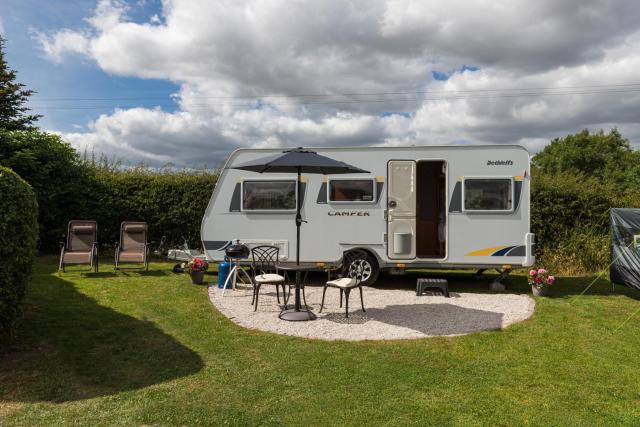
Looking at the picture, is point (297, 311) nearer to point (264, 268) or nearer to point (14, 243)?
point (264, 268)

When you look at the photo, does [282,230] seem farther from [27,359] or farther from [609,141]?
[609,141]

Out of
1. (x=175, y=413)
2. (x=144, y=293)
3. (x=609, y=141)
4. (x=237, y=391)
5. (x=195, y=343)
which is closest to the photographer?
(x=175, y=413)

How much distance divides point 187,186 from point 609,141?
37.8m

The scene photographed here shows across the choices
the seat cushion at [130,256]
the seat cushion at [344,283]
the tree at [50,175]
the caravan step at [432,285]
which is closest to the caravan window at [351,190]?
the caravan step at [432,285]

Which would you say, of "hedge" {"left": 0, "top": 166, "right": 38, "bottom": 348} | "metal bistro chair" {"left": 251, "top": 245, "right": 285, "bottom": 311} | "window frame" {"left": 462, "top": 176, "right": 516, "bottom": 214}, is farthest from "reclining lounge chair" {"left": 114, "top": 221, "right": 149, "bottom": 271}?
"window frame" {"left": 462, "top": 176, "right": 516, "bottom": 214}

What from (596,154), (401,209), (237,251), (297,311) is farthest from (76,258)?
(596,154)

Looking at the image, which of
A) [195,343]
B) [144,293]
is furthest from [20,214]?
[144,293]

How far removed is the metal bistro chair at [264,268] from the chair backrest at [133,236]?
272 cm

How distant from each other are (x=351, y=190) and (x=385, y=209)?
2.34ft

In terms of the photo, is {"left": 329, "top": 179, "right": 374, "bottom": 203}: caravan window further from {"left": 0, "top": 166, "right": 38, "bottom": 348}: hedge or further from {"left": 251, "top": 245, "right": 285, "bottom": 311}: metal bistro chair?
{"left": 0, "top": 166, "right": 38, "bottom": 348}: hedge

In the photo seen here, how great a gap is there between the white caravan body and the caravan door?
0.06 ft

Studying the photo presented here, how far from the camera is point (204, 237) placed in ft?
27.1

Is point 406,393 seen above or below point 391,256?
below

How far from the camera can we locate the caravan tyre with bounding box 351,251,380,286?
7.94 meters
